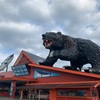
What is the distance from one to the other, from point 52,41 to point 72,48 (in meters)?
2.05

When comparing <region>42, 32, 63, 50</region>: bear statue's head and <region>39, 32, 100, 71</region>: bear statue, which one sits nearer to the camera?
<region>39, 32, 100, 71</region>: bear statue

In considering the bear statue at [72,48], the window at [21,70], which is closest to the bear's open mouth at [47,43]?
the bear statue at [72,48]

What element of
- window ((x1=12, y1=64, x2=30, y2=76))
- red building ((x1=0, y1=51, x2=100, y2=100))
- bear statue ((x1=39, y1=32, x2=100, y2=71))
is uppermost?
bear statue ((x1=39, y1=32, x2=100, y2=71))

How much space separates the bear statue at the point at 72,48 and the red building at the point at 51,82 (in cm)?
140

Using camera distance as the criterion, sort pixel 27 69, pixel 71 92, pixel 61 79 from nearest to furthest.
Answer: pixel 71 92
pixel 61 79
pixel 27 69

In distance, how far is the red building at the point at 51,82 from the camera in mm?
14517

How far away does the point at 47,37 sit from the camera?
56.3ft

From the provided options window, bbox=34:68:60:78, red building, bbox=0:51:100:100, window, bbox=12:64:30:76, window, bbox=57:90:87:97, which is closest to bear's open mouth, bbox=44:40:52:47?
red building, bbox=0:51:100:100

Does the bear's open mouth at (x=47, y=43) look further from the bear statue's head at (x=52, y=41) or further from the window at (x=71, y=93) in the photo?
the window at (x=71, y=93)

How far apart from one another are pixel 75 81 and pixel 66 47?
332cm

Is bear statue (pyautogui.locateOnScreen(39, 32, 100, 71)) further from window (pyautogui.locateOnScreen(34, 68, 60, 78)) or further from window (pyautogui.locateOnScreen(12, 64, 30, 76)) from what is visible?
window (pyautogui.locateOnScreen(12, 64, 30, 76))

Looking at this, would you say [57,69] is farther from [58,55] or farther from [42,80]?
[42,80]

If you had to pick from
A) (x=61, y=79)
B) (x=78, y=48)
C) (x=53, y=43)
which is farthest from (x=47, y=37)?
(x=61, y=79)

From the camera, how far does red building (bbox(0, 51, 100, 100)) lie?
14.5 m
